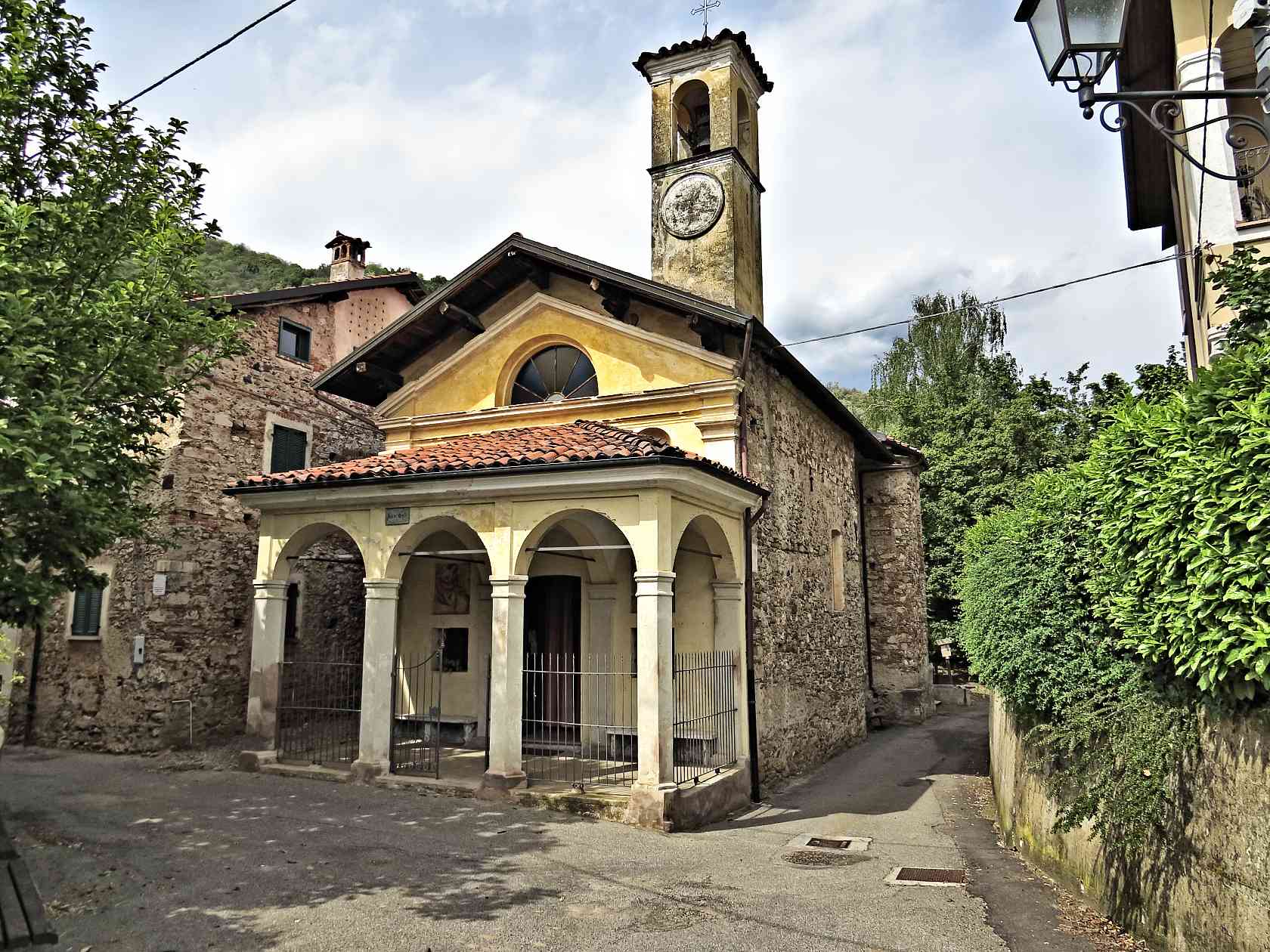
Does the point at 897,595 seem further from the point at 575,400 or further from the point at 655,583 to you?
the point at 655,583

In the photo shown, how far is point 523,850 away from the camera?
743 centimetres

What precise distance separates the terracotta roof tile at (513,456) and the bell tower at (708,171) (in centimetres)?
401

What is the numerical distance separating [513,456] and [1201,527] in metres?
6.84

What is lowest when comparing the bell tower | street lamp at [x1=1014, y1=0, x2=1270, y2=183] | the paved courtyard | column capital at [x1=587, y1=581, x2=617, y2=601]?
the paved courtyard

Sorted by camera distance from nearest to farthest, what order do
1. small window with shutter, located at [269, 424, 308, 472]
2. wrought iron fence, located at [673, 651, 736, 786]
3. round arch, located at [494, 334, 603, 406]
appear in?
wrought iron fence, located at [673, 651, 736, 786]
round arch, located at [494, 334, 603, 406]
small window with shutter, located at [269, 424, 308, 472]

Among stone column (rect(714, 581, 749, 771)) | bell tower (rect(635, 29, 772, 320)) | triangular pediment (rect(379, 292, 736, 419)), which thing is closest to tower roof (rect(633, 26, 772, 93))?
bell tower (rect(635, 29, 772, 320))

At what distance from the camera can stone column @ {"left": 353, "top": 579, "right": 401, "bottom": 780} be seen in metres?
9.93

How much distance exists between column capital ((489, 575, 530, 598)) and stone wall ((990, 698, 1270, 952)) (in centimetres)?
602

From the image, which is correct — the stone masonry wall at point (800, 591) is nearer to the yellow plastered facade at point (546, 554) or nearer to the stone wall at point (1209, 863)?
the yellow plastered facade at point (546, 554)

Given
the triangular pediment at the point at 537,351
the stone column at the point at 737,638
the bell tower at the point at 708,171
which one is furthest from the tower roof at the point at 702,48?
the stone column at the point at 737,638

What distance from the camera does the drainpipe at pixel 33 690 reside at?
12.3 meters

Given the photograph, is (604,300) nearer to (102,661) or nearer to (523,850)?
(523,850)

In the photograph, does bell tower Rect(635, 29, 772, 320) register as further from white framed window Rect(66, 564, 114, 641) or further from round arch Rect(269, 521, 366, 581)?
white framed window Rect(66, 564, 114, 641)

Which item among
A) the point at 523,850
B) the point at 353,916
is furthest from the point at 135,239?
the point at 523,850
